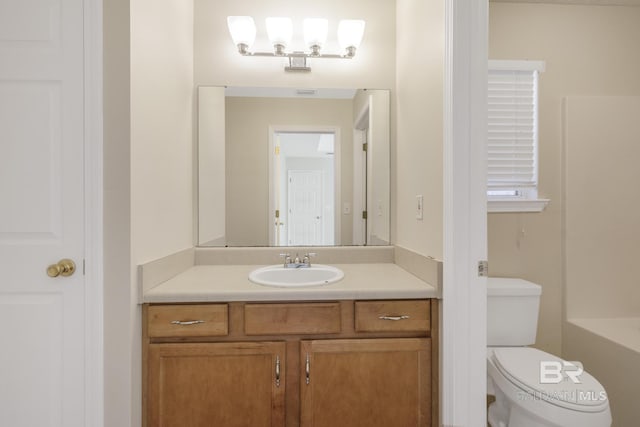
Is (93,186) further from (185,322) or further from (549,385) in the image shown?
(549,385)

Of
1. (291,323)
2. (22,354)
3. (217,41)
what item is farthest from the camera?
(217,41)

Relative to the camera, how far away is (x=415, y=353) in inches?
53.9

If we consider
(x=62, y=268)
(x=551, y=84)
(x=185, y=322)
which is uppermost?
(x=551, y=84)

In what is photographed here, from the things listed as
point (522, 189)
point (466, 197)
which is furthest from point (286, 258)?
point (522, 189)

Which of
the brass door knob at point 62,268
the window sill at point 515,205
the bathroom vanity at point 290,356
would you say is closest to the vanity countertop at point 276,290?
the bathroom vanity at point 290,356

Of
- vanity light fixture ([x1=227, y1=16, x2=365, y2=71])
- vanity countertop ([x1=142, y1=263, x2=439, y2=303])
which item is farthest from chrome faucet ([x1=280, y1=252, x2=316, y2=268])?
vanity light fixture ([x1=227, y1=16, x2=365, y2=71])

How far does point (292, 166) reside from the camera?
193 centimetres

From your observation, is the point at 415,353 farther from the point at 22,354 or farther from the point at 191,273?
the point at 22,354

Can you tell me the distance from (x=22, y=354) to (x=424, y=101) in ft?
6.26

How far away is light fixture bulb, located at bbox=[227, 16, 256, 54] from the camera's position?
5.88 feet

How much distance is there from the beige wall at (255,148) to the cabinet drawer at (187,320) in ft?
2.11

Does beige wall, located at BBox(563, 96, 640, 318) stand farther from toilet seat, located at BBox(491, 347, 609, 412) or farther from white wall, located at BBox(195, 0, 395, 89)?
white wall, located at BBox(195, 0, 395, 89)

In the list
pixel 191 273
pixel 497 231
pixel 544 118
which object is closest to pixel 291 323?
pixel 191 273

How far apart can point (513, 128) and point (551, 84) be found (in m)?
0.37
